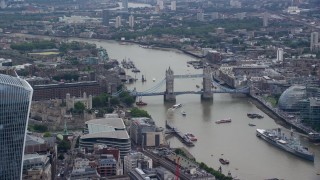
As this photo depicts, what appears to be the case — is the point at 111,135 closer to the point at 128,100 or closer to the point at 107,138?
the point at 107,138

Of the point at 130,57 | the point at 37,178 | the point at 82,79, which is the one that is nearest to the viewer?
the point at 37,178

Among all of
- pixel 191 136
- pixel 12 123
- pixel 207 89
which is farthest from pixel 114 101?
pixel 12 123

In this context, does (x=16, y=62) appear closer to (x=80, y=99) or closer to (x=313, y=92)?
(x=80, y=99)

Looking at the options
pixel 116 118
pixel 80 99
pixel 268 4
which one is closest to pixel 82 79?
pixel 80 99

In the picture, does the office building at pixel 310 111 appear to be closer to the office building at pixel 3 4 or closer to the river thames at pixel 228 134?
the river thames at pixel 228 134

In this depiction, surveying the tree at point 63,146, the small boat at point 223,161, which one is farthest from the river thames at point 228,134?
the tree at point 63,146
